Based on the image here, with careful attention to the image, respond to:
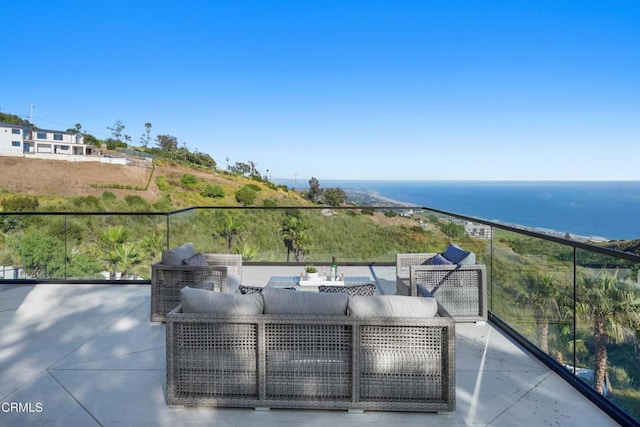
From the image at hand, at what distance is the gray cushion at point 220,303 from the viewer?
2.70 m

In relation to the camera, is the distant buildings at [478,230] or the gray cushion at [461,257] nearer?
the gray cushion at [461,257]

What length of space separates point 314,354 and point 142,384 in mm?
1251

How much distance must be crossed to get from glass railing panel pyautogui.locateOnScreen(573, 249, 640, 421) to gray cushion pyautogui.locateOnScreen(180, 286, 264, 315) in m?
2.18

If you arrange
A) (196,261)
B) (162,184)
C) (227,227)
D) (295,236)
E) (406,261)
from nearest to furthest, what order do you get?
(196,261), (406,261), (227,227), (295,236), (162,184)

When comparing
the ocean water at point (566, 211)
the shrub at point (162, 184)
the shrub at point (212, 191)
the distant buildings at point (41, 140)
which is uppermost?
the distant buildings at point (41, 140)

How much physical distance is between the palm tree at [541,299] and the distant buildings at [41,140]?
48.4 metres

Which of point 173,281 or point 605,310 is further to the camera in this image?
point 173,281

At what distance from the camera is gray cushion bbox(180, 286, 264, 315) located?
270 centimetres

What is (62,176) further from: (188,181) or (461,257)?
(461,257)

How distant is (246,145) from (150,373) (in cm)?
3064

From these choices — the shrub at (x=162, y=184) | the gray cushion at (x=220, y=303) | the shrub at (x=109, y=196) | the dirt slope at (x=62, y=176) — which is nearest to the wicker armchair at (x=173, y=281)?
the gray cushion at (x=220, y=303)

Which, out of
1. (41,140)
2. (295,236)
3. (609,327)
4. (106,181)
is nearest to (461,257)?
(609,327)

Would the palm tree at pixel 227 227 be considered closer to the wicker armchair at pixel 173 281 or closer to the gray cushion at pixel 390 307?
the wicker armchair at pixel 173 281

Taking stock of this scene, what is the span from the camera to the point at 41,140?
48.0 meters
